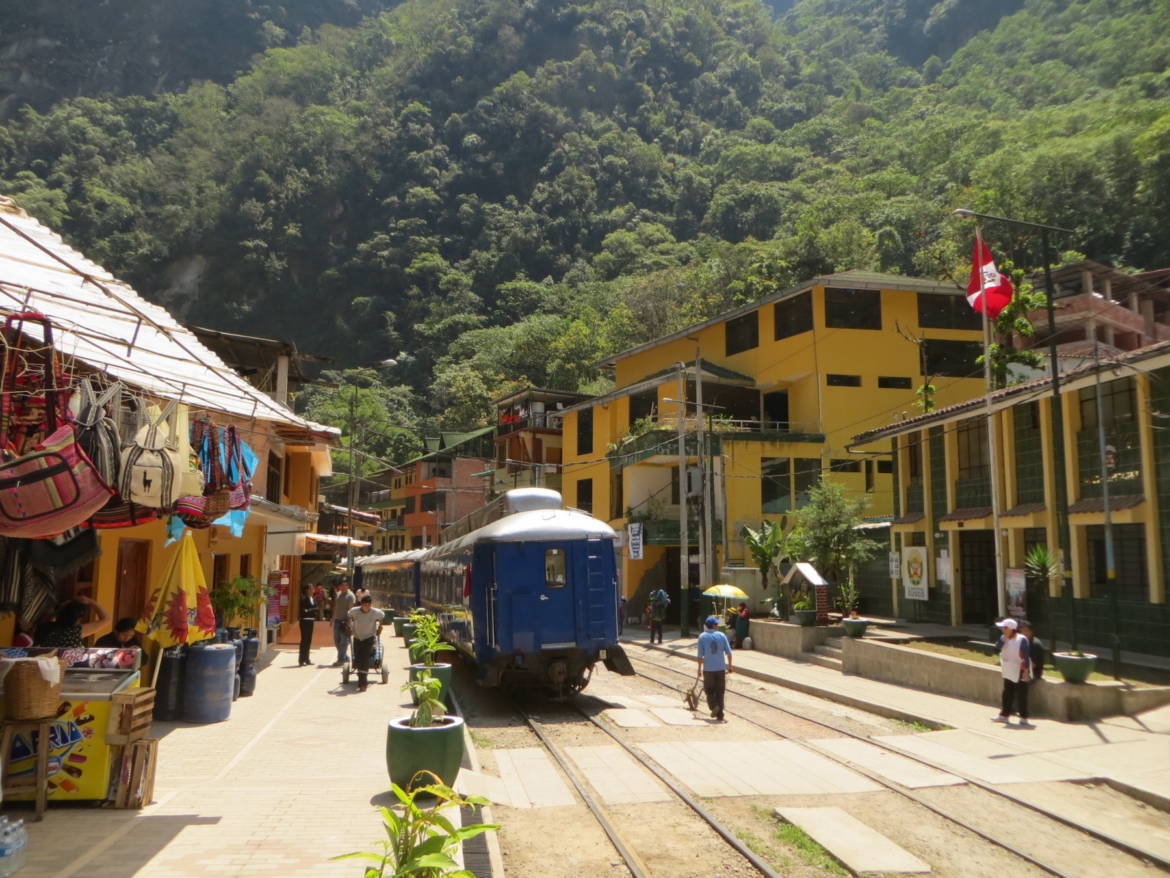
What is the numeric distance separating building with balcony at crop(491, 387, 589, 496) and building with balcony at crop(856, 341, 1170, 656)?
91.4 feet

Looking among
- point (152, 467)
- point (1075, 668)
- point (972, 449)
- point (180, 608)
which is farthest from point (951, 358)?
point (152, 467)

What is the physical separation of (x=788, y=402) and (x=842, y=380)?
2.90 metres

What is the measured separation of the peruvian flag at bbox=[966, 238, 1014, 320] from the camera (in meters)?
18.4

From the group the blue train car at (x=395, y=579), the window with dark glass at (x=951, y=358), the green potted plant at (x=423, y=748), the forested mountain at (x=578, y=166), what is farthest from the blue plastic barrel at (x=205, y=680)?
the forested mountain at (x=578, y=166)

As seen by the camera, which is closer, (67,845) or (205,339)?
(67,845)

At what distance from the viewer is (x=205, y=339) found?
24.7m

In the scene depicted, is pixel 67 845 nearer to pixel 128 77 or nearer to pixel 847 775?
pixel 847 775

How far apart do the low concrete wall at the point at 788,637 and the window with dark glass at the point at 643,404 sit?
16.4 meters

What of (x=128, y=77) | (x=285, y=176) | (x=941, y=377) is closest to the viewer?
(x=941, y=377)

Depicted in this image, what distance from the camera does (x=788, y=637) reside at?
925 inches

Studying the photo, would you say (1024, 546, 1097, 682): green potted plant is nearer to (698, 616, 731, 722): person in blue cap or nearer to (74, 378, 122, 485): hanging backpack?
(698, 616, 731, 722): person in blue cap

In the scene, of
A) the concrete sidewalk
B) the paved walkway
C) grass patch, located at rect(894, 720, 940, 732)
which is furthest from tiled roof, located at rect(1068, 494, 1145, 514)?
the paved walkway

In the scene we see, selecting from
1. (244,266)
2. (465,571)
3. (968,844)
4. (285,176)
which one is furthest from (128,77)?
(968,844)

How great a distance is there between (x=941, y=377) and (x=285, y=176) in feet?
296
